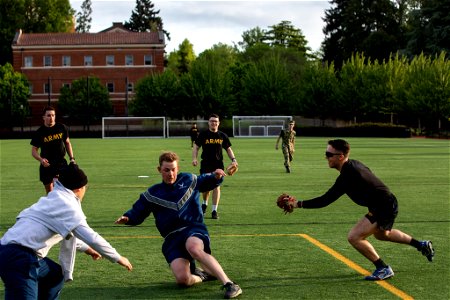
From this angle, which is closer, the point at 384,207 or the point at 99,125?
the point at 384,207

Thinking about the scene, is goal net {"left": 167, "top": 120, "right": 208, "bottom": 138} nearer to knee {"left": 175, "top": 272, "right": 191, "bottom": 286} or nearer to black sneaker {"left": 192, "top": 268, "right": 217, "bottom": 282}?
black sneaker {"left": 192, "top": 268, "right": 217, "bottom": 282}

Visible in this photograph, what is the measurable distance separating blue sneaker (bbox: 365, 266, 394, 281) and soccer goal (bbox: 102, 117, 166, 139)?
63734 millimetres

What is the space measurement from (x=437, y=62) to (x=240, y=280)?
218 feet

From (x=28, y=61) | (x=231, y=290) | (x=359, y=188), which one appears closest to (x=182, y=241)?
(x=231, y=290)

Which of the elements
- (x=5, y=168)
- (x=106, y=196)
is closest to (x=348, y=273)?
(x=106, y=196)

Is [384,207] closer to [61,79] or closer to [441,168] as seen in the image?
[441,168]

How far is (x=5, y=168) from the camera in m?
27.4

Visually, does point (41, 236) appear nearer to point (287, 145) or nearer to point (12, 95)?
point (287, 145)

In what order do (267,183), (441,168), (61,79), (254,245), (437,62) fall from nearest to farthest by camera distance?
(254,245) < (267,183) < (441,168) < (437,62) < (61,79)

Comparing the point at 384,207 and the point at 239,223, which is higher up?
the point at 384,207

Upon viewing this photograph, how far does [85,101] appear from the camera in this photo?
271 ft

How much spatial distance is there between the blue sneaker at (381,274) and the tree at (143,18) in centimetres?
11968

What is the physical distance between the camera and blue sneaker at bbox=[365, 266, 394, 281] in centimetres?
796

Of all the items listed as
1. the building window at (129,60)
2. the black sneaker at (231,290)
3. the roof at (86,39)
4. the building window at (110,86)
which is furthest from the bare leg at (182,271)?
the building window at (129,60)
